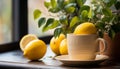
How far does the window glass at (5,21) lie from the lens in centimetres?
133

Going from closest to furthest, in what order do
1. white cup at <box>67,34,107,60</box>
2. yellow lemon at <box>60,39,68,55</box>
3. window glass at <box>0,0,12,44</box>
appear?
1. white cup at <box>67,34,107,60</box>
2. yellow lemon at <box>60,39,68,55</box>
3. window glass at <box>0,0,12,44</box>

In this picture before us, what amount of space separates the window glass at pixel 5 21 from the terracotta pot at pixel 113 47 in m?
0.59

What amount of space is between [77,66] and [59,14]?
0.61 ft

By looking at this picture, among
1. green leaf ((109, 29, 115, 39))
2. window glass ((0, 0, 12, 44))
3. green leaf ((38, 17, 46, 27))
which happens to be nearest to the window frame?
window glass ((0, 0, 12, 44))

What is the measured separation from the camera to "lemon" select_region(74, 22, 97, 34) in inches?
31.1

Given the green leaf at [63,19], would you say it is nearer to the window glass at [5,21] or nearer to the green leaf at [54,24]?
the green leaf at [54,24]

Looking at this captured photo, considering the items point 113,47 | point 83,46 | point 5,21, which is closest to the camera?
point 83,46

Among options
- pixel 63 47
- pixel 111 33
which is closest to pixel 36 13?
pixel 63 47

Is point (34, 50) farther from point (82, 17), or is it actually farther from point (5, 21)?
point (5, 21)

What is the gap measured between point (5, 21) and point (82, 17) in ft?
2.03

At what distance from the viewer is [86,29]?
2.59ft

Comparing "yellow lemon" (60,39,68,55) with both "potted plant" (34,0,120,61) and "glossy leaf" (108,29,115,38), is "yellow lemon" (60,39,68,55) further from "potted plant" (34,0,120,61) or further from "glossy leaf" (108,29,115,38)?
"glossy leaf" (108,29,115,38)

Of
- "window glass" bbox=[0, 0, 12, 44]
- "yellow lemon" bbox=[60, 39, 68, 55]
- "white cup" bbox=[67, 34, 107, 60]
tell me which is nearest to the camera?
"white cup" bbox=[67, 34, 107, 60]

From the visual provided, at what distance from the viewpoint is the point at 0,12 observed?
132cm
